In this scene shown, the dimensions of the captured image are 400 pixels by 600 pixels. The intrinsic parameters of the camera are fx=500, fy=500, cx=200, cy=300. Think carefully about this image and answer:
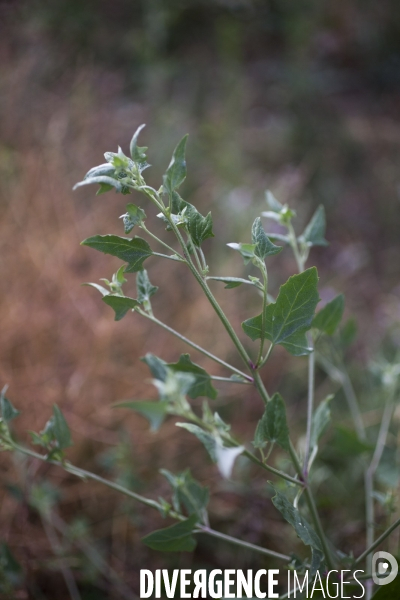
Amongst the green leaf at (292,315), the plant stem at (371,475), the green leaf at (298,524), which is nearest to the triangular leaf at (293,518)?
the green leaf at (298,524)

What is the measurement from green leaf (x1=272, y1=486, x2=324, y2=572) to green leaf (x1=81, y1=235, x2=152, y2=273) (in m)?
0.19

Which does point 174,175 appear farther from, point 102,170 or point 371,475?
point 371,475

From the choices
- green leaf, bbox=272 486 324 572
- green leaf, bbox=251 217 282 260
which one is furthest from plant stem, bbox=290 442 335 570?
green leaf, bbox=251 217 282 260

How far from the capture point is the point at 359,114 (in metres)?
2.85

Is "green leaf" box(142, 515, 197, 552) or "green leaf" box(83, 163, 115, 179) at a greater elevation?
"green leaf" box(83, 163, 115, 179)

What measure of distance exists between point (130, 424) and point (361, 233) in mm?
1619

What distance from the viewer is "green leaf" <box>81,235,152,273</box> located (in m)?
0.35

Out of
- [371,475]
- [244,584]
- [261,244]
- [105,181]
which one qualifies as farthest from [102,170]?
[371,475]

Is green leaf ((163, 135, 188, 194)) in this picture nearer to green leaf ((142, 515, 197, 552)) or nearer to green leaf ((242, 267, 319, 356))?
green leaf ((242, 267, 319, 356))

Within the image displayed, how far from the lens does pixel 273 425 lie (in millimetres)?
352

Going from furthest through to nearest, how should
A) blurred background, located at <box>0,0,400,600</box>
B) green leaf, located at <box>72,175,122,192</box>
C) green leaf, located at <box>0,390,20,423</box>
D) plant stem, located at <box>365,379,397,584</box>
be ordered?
blurred background, located at <box>0,0,400,600</box> → plant stem, located at <box>365,379,397,584</box> → green leaf, located at <box>0,390,20,423</box> → green leaf, located at <box>72,175,122,192</box>

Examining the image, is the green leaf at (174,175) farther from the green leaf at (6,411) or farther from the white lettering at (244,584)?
the white lettering at (244,584)

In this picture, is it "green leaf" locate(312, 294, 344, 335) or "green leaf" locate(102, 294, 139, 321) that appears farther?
"green leaf" locate(312, 294, 344, 335)

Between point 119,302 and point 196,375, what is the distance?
0.08 meters
